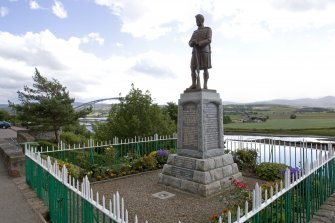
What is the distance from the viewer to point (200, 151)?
332 inches

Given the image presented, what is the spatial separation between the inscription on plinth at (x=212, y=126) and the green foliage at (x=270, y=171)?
2.23 m

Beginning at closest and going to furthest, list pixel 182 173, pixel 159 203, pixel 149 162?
pixel 159 203 < pixel 182 173 < pixel 149 162

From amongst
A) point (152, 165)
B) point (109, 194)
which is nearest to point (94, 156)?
point (152, 165)

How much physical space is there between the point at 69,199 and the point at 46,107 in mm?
17418

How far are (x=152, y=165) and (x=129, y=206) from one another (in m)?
4.18

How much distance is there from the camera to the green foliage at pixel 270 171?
373 inches

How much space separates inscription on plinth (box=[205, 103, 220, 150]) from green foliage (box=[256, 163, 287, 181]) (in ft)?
7.32

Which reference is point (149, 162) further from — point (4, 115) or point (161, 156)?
point (4, 115)

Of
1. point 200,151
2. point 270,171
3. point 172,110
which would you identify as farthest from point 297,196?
point 172,110

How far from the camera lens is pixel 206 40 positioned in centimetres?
876

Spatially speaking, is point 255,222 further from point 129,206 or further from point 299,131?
point 299,131

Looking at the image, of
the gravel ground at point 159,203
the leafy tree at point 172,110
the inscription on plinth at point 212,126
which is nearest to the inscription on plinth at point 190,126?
the inscription on plinth at point 212,126

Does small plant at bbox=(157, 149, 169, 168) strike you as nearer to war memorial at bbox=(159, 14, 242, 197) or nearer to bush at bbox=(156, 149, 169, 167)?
bush at bbox=(156, 149, 169, 167)

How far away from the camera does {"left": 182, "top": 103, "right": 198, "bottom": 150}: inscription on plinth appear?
862 cm
